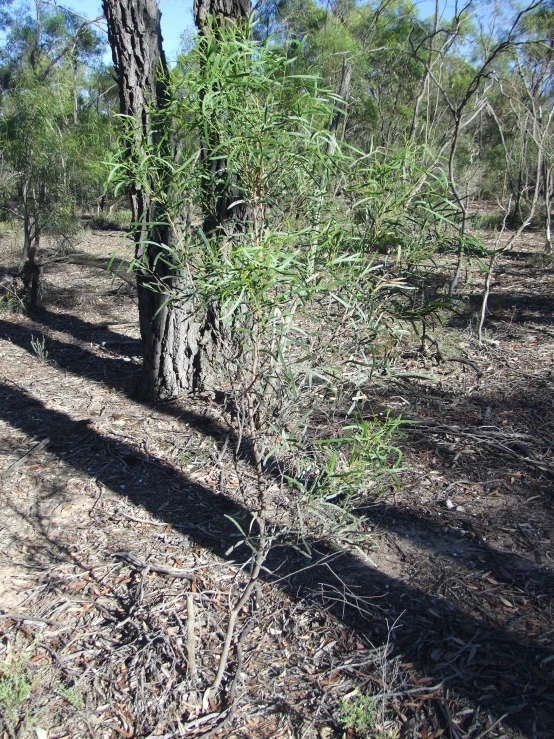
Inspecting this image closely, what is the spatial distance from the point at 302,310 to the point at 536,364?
3720 millimetres

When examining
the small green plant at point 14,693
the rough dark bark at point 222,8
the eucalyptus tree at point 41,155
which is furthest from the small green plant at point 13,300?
the small green plant at point 14,693

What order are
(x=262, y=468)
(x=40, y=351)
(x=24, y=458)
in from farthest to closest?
(x=40, y=351), (x=24, y=458), (x=262, y=468)

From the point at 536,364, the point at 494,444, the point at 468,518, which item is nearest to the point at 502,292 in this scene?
the point at 536,364

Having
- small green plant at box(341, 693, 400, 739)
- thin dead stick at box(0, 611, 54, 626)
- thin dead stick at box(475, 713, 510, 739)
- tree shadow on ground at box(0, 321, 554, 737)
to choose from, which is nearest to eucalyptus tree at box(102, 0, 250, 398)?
tree shadow on ground at box(0, 321, 554, 737)

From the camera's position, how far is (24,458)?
349 centimetres

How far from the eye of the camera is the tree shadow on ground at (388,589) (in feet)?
6.59

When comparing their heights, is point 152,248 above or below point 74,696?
above

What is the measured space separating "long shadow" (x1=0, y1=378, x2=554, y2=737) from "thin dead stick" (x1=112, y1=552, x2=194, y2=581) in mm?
214

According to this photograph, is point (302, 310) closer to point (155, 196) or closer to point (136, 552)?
point (155, 196)

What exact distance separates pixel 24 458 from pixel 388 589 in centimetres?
226

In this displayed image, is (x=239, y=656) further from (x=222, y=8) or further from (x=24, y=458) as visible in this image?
(x=222, y=8)

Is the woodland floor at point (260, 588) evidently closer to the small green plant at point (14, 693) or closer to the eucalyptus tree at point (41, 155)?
the small green plant at point (14, 693)

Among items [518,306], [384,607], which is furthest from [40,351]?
[518,306]

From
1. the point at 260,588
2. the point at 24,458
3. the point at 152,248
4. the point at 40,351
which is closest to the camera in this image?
the point at 260,588
